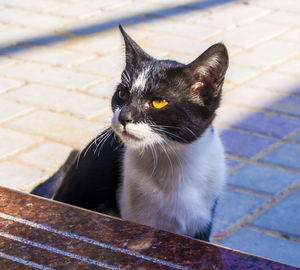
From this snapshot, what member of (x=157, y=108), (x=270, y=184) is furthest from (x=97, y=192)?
(x=270, y=184)

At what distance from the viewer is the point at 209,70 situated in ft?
8.23

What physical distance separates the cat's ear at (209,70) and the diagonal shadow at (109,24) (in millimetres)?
2987

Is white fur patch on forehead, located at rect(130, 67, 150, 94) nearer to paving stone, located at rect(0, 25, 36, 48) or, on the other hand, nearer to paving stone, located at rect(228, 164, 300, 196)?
paving stone, located at rect(228, 164, 300, 196)

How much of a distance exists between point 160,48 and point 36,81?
1111mm

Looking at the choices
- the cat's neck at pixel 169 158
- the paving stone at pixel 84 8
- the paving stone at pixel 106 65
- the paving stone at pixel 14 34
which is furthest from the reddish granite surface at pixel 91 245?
the paving stone at pixel 84 8

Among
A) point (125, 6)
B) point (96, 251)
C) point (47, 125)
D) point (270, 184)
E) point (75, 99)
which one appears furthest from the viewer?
point (125, 6)

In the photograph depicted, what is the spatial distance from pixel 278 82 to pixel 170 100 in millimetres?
2371

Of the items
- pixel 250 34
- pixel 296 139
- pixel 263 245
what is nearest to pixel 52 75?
pixel 250 34

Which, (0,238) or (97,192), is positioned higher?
(0,238)

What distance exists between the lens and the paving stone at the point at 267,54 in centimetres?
499

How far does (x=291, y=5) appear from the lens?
6250 millimetres

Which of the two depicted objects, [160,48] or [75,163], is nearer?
[75,163]

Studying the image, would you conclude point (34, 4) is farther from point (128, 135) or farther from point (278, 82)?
point (128, 135)

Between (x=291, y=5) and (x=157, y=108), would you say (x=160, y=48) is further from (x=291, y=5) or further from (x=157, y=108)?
(x=157, y=108)
